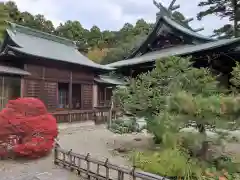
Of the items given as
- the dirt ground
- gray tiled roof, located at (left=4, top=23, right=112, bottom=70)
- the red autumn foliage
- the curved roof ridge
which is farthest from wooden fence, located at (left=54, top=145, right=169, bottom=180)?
the curved roof ridge

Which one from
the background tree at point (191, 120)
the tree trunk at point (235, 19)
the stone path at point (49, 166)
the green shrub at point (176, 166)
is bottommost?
the stone path at point (49, 166)

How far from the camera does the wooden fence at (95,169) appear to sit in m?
5.62

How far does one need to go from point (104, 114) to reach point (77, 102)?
2574 millimetres

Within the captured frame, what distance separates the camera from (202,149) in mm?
6387

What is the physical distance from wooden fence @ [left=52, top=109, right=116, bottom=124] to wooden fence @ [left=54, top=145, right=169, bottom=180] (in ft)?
23.2

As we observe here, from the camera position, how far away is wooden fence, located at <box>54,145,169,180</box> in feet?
18.4

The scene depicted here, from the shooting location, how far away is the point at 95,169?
7.34 m

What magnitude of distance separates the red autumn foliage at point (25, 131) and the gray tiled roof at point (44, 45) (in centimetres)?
701

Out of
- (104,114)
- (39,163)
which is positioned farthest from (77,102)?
(39,163)

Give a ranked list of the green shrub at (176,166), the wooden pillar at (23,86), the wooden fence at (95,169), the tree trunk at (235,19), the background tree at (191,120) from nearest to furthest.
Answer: the background tree at (191,120) → the wooden fence at (95,169) → the green shrub at (176,166) → the wooden pillar at (23,86) → the tree trunk at (235,19)

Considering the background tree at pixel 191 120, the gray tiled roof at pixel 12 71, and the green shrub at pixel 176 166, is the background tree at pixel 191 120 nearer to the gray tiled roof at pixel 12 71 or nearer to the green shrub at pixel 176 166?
the green shrub at pixel 176 166

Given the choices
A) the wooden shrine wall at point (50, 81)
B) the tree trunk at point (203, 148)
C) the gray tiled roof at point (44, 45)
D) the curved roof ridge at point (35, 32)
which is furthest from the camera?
the curved roof ridge at point (35, 32)

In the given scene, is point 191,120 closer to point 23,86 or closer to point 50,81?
point 23,86

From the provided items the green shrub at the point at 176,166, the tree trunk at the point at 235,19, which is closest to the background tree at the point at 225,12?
the tree trunk at the point at 235,19
